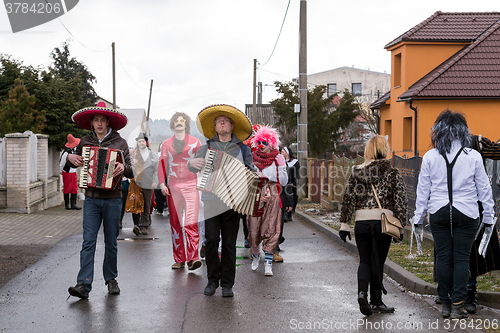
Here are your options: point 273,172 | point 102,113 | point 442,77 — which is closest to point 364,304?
point 273,172

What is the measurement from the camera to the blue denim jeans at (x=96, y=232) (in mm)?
6023

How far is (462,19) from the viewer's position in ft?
85.0

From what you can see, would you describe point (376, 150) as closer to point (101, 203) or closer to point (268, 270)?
point (268, 270)

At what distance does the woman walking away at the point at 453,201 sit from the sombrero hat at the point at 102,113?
133 inches

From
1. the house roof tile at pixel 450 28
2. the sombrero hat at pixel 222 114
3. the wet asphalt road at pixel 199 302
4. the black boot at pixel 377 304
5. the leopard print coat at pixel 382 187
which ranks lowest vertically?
the wet asphalt road at pixel 199 302

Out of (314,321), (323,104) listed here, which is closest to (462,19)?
(323,104)

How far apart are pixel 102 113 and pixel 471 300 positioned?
4.36 m

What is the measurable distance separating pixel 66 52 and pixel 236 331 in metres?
52.6

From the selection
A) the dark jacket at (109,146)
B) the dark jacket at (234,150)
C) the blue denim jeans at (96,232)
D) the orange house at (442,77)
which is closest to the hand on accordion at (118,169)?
the dark jacket at (109,146)

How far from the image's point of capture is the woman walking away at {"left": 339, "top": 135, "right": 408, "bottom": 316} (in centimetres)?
536

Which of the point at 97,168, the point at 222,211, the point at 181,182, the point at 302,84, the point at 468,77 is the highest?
the point at 468,77

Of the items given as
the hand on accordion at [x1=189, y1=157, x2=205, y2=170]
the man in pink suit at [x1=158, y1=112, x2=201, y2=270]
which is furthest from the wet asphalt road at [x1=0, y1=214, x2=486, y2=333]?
the hand on accordion at [x1=189, y1=157, x2=205, y2=170]

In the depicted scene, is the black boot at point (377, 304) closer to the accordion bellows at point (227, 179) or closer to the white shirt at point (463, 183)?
the white shirt at point (463, 183)

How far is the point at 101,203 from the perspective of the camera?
20.2 ft
